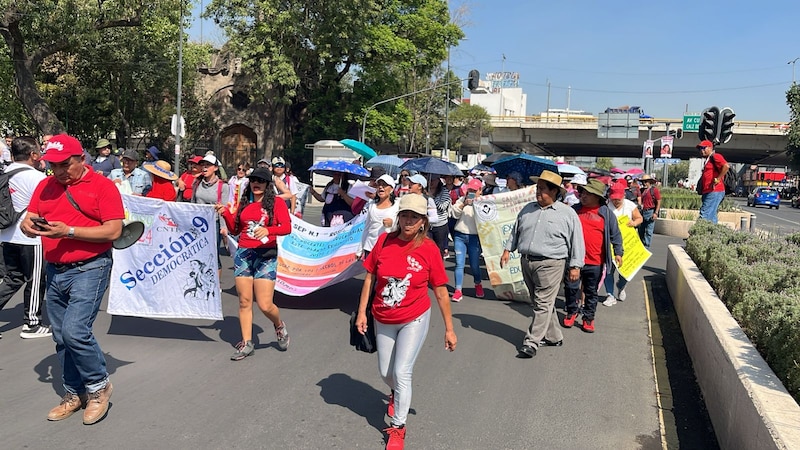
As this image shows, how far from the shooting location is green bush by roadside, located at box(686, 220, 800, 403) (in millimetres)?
4035

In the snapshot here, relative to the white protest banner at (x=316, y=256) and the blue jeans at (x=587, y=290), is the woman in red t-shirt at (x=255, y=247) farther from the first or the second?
the blue jeans at (x=587, y=290)

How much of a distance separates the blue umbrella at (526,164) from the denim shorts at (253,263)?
6329 mm

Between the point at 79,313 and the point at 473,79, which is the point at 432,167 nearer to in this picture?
the point at 79,313

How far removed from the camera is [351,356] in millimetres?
5793

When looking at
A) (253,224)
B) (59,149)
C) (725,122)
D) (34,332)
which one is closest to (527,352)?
(253,224)

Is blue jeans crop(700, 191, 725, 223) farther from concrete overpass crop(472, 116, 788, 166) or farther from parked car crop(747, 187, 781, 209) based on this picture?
parked car crop(747, 187, 781, 209)

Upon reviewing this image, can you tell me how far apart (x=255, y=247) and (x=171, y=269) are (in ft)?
4.09

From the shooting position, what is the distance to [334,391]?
4.90 meters

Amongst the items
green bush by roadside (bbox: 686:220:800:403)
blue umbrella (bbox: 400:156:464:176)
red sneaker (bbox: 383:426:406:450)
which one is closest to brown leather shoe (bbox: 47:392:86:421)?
red sneaker (bbox: 383:426:406:450)

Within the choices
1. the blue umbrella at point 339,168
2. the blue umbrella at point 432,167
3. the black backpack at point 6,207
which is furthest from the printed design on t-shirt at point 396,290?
the blue umbrella at point 432,167

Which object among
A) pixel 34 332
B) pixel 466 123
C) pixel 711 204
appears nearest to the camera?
pixel 34 332

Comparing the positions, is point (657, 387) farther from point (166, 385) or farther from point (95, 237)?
point (95, 237)

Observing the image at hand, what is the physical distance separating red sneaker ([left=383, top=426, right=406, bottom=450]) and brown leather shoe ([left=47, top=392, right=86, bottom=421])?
2.15 metres

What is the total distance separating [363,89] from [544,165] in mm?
29618
